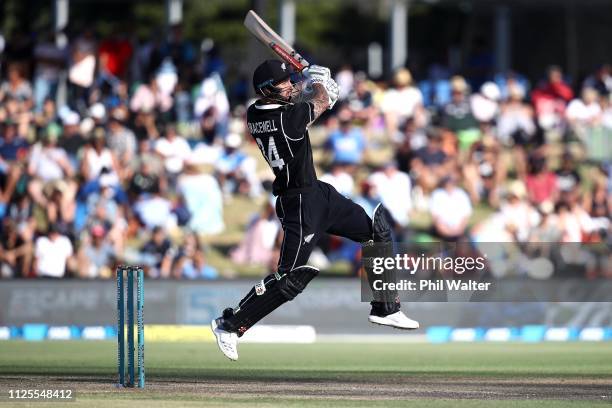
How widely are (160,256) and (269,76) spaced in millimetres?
8818

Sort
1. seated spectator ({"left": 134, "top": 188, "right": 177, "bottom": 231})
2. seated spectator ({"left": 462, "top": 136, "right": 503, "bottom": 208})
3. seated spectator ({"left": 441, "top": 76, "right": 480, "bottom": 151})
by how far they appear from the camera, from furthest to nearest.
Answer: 1. seated spectator ({"left": 441, "top": 76, "right": 480, "bottom": 151})
2. seated spectator ({"left": 462, "top": 136, "right": 503, "bottom": 208})
3. seated spectator ({"left": 134, "top": 188, "right": 177, "bottom": 231})

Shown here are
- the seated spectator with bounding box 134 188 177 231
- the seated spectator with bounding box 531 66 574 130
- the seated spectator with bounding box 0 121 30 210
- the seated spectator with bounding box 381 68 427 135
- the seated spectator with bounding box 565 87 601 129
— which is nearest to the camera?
the seated spectator with bounding box 134 188 177 231

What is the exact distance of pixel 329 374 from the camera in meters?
11.8

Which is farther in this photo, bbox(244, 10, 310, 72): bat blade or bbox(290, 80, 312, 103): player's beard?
bbox(244, 10, 310, 72): bat blade

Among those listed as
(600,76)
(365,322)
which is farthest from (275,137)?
(600,76)

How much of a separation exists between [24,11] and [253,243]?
2101 centimetres

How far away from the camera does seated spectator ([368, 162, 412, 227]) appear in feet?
66.4

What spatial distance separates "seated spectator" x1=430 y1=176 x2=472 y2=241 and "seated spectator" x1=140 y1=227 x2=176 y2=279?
3936mm

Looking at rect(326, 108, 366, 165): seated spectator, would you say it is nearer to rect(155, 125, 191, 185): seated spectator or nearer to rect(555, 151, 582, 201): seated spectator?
rect(155, 125, 191, 185): seated spectator

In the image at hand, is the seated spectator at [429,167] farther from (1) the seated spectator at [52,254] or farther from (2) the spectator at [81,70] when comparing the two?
(1) the seated spectator at [52,254]

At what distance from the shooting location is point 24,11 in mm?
38625

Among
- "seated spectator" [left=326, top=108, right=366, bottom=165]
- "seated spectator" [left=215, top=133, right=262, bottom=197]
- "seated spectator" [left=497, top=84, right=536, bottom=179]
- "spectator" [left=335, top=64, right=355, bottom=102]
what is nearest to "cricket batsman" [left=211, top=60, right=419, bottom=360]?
"seated spectator" [left=326, top=108, right=366, bottom=165]

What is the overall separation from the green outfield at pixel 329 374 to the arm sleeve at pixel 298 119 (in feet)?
6.37

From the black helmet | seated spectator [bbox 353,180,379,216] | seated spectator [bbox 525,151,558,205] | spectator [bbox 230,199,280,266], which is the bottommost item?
the black helmet
